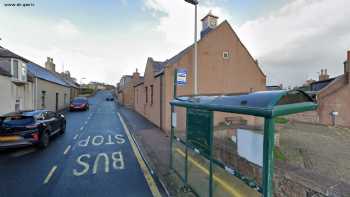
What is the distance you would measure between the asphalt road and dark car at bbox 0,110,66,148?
41cm

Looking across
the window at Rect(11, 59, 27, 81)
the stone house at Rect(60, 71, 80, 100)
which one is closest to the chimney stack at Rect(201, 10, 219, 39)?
the window at Rect(11, 59, 27, 81)

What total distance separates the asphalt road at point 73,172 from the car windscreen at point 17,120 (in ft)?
3.63

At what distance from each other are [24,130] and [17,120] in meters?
0.71

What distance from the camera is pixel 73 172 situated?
515 centimetres

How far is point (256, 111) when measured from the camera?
220 cm

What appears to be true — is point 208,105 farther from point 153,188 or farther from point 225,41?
point 225,41

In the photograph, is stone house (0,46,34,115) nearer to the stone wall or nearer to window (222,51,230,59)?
window (222,51,230,59)

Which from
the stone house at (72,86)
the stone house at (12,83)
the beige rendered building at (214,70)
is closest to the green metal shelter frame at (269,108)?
the beige rendered building at (214,70)

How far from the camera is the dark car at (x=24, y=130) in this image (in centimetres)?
661

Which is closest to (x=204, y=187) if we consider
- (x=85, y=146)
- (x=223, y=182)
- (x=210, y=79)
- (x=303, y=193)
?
(x=223, y=182)

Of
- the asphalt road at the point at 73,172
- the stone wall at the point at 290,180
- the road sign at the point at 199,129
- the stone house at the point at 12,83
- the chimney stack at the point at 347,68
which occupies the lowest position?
the asphalt road at the point at 73,172

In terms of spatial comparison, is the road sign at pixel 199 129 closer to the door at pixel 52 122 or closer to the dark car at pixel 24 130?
the dark car at pixel 24 130

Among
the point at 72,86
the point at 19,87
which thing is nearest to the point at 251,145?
the point at 19,87

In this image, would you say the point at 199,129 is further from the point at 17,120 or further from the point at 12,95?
the point at 12,95
